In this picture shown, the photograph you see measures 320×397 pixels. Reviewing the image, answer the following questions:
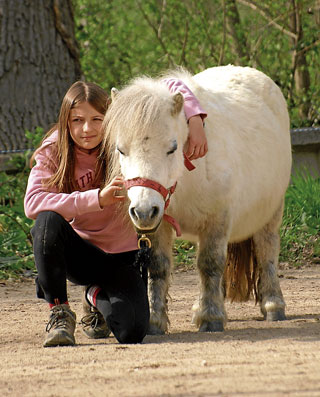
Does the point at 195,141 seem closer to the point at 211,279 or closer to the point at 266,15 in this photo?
the point at 211,279

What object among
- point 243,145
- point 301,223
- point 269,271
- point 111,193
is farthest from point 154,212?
point 301,223

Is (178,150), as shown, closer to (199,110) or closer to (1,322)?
(199,110)

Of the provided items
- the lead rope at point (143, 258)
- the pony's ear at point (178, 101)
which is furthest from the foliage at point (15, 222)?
the pony's ear at point (178, 101)

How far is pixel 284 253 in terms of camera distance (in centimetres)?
730

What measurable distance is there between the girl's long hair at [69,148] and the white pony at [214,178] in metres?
0.20

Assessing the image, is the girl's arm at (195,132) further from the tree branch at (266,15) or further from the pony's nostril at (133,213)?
the tree branch at (266,15)

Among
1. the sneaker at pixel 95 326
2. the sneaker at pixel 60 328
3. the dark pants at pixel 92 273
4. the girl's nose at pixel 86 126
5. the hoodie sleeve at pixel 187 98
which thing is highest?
the hoodie sleeve at pixel 187 98

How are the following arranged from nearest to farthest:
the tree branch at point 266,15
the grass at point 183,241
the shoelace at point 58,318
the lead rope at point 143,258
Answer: the shoelace at point 58,318 < the lead rope at point 143,258 < the grass at point 183,241 < the tree branch at point 266,15

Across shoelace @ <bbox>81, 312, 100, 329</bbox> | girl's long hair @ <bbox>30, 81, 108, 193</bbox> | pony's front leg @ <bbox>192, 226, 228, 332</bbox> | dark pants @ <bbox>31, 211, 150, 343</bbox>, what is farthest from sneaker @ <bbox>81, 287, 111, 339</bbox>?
girl's long hair @ <bbox>30, 81, 108, 193</bbox>

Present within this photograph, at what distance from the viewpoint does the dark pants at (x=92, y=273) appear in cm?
398

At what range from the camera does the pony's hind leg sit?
491 centimetres

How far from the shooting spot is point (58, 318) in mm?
4027

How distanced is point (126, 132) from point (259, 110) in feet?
5.48

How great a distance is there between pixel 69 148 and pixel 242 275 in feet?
5.55
